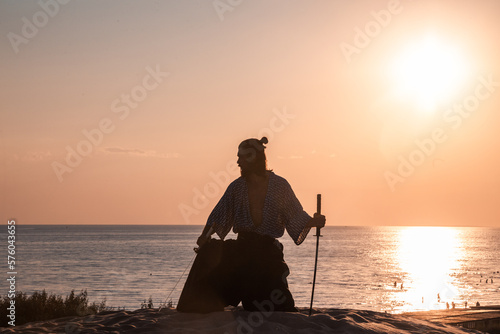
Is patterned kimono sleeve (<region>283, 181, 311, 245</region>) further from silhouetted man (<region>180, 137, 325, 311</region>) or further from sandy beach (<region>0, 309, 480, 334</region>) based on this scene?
sandy beach (<region>0, 309, 480, 334</region>)

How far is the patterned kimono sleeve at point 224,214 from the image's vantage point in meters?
9.23

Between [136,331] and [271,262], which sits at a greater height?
[271,262]

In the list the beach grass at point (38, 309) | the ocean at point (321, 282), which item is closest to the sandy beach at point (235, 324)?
the beach grass at point (38, 309)

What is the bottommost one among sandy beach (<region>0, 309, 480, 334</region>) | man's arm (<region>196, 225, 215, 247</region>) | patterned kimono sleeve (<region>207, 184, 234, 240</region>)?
sandy beach (<region>0, 309, 480, 334</region>)

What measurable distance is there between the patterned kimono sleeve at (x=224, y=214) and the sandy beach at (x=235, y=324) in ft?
4.11

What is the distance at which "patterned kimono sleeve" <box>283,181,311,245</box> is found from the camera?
9125 millimetres

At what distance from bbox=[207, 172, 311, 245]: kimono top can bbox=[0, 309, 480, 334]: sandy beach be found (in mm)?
1175

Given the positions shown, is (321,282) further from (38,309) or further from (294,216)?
(294,216)

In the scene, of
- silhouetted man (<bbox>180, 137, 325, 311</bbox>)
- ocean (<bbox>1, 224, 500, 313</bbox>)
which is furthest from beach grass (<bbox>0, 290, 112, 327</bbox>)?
ocean (<bbox>1, 224, 500, 313</bbox>)

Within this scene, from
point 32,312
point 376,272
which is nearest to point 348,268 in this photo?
point 376,272

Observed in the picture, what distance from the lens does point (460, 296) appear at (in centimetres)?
6394

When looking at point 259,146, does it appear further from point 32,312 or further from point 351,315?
point 32,312

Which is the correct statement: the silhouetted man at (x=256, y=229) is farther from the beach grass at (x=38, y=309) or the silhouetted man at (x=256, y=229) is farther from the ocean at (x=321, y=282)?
the ocean at (x=321, y=282)

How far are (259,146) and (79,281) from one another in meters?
64.4
